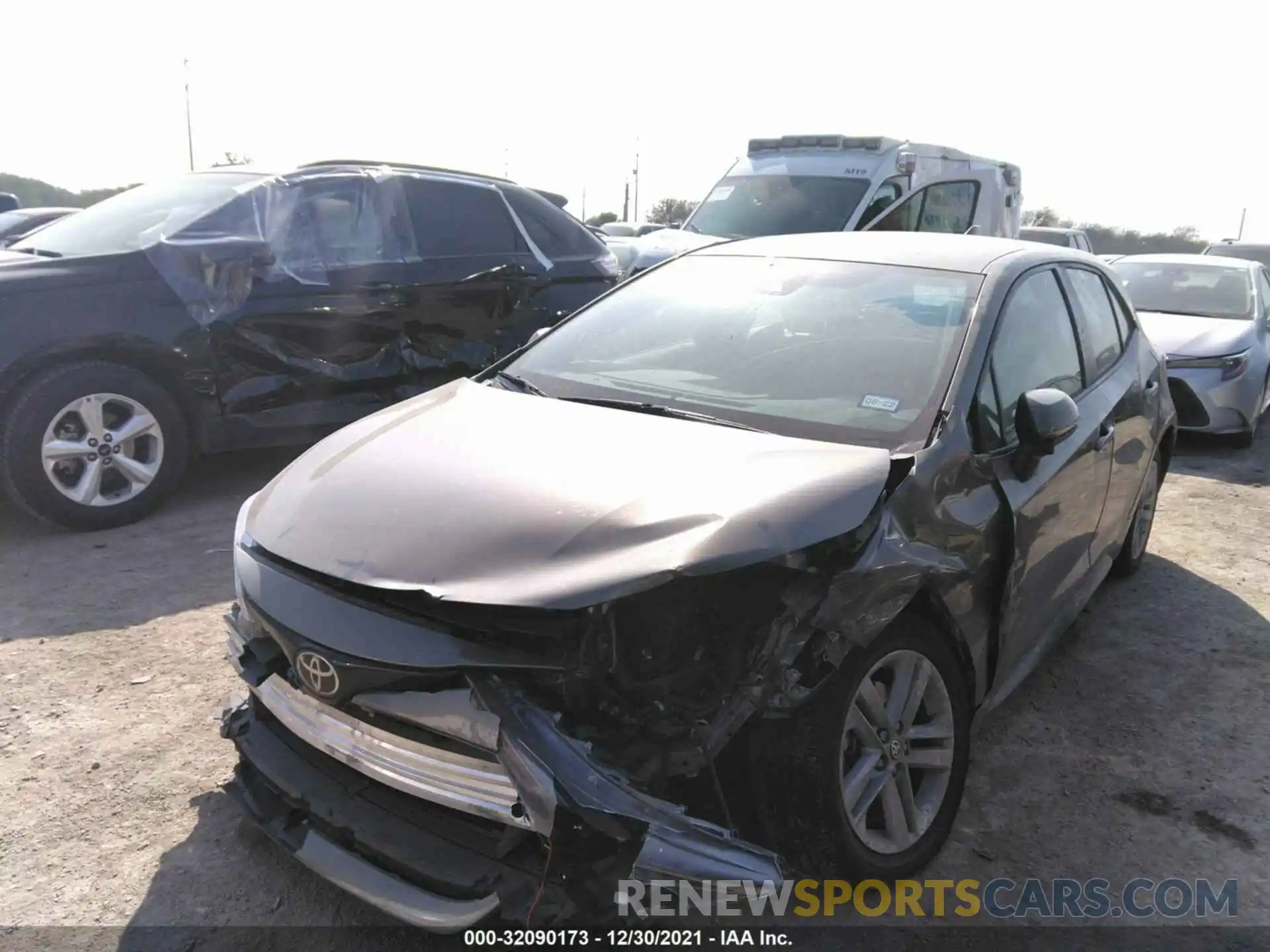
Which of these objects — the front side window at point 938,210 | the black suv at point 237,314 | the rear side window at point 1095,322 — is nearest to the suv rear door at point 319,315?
the black suv at point 237,314

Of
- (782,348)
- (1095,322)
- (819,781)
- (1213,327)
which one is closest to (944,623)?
(819,781)

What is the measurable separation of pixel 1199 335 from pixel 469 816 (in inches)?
317

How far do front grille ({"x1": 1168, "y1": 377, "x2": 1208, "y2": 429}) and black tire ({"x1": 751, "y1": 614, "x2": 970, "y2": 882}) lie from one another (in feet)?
13.1

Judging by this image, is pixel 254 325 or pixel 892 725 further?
pixel 254 325

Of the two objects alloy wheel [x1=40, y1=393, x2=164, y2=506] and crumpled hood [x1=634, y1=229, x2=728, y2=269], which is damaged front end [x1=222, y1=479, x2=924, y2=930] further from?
crumpled hood [x1=634, y1=229, x2=728, y2=269]

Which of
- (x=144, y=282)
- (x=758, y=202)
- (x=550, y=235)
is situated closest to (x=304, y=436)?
(x=144, y=282)

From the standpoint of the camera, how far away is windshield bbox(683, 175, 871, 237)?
9.21 metres

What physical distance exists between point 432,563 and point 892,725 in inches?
48.6

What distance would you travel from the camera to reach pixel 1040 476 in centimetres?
300

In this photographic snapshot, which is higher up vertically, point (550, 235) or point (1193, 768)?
point (550, 235)

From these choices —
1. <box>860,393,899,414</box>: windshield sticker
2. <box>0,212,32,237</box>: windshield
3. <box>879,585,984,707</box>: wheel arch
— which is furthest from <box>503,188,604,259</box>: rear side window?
<box>0,212,32,237</box>: windshield

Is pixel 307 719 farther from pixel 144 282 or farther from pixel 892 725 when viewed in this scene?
pixel 144 282

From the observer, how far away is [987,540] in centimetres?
271

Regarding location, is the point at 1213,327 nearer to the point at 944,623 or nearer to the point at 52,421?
the point at 944,623
